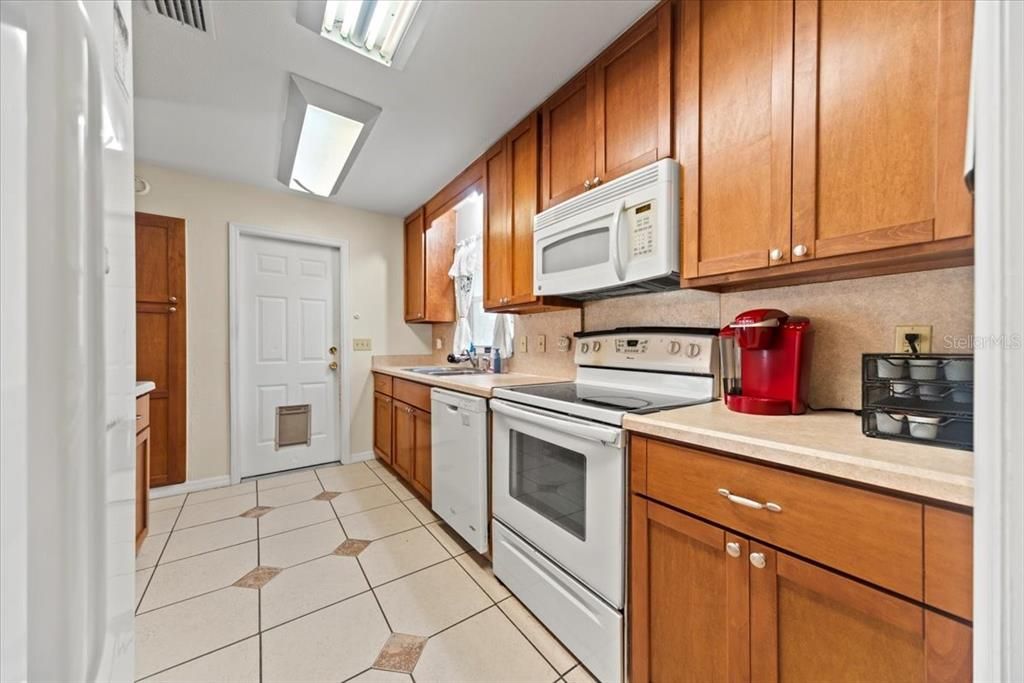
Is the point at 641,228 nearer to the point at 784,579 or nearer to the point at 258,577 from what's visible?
the point at 784,579

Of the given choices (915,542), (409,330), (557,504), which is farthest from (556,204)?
(409,330)

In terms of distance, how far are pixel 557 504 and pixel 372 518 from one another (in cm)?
145

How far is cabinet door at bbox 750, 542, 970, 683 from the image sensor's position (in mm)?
644

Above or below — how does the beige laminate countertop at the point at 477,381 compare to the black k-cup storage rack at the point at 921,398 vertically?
below

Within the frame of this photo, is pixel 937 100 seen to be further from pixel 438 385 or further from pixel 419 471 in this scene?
pixel 419 471

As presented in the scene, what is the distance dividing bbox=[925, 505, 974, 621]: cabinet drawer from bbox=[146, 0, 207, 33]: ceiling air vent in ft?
8.13

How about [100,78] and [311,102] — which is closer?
[100,78]

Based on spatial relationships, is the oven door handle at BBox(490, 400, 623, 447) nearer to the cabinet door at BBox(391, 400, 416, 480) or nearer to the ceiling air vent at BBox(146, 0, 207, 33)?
the cabinet door at BBox(391, 400, 416, 480)

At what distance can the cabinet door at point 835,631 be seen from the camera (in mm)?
644

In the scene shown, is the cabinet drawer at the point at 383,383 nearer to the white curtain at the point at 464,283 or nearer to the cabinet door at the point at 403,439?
the cabinet door at the point at 403,439

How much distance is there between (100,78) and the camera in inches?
15.1

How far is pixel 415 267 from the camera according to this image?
3.48 meters

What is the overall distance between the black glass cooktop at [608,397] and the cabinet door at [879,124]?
2.02 feet

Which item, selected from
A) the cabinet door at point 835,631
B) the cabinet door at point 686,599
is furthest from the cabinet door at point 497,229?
the cabinet door at point 835,631
